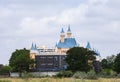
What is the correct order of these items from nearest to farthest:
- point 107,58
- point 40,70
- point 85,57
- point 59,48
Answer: point 85,57
point 40,70
point 59,48
point 107,58

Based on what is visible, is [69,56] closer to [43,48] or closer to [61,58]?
[61,58]

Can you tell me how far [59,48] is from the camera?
156375 mm

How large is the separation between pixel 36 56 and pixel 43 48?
16.3 meters

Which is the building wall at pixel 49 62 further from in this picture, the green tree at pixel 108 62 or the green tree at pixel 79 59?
the green tree at pixel 79 59

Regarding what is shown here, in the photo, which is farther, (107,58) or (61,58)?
(107,58)

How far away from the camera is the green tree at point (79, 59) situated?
112m

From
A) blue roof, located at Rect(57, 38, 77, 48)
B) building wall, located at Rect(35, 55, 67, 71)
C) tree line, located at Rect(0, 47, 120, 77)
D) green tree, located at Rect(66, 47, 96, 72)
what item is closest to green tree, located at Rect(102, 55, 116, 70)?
blue roof, located at Rect(57, 38, 77, 48)

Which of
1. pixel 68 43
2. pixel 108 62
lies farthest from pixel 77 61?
pixel 108 62

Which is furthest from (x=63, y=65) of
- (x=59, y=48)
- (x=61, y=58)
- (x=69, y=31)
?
(x=69, y=31)

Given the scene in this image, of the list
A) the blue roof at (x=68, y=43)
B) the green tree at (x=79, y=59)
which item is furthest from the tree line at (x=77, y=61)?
the blue roof at (x=68, y=43)

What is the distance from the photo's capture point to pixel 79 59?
114 meters

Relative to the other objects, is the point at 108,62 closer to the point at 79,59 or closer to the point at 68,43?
the point at 68,43

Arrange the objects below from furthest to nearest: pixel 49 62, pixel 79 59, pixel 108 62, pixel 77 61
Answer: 1. pixel 108 62
2. pixel 49 62
3. pixel 79 59
4. pixel 77 61

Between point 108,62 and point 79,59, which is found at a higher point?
point 108,62
